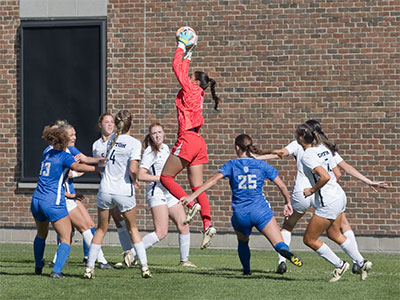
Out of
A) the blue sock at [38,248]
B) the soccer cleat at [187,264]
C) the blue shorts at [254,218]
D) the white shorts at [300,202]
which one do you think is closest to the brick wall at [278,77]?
the soccer cleat at [187,264]

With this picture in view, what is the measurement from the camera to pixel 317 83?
1723cm

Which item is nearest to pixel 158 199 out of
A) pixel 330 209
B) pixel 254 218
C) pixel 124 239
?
pixel 124 239

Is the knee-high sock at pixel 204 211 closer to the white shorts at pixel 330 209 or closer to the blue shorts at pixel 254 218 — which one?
the blue shorts at pixel 254 218

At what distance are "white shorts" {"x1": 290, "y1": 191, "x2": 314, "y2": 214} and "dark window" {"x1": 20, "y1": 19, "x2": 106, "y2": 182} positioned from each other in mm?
7434

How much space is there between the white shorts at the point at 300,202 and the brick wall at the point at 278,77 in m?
5.30

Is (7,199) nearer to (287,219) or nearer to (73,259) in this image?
(73,259)

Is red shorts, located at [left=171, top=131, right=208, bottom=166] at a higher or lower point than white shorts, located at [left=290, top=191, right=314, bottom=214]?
higher

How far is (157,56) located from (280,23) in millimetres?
2647

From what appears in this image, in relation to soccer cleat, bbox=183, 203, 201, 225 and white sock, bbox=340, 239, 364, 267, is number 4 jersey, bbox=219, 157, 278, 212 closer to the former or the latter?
soccer cleat, bbox=183, 203, 201, 225

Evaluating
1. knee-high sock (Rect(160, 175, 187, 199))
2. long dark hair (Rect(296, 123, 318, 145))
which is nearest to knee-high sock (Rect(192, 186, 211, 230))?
knee-high sock (Rect(160, 175, 187, 199))

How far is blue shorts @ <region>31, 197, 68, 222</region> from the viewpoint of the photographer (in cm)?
1057

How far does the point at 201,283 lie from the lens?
1032cm

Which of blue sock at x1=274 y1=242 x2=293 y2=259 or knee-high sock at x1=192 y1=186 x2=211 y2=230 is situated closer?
blue sock at x1=274 y1=242 x2=293 y2=259

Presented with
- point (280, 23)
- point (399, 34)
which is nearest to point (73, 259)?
point (280, 23)
